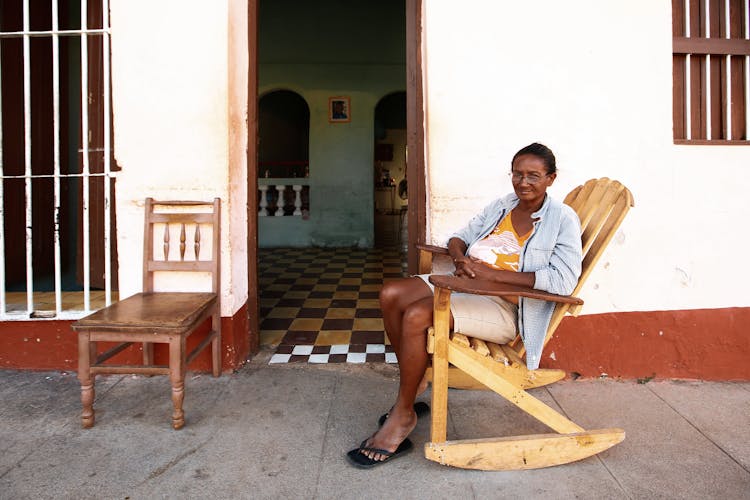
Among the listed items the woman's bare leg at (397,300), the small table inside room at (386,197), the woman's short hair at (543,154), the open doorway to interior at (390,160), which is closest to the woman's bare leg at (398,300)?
the woman's bare leg at (397,300)

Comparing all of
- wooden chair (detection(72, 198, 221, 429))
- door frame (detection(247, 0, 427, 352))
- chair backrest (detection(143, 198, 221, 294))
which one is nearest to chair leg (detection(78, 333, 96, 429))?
wooden chair (detection(72, 198, 221, 429))

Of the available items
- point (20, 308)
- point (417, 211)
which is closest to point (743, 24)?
point (417, 211)

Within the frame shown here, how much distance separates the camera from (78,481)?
168 cm

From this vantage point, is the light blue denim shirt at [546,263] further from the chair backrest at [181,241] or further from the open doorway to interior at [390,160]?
the open doorway to interior at [390,160]

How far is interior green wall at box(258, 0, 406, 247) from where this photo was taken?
7.27 metres

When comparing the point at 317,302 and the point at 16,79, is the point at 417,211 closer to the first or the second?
the point at 317,302

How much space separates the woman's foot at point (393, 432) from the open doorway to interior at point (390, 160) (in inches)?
361

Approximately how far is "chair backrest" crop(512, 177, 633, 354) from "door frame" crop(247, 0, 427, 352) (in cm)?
92

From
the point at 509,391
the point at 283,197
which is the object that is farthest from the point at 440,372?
the point at 283,197

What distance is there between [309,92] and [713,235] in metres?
6.19

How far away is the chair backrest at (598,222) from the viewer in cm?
173

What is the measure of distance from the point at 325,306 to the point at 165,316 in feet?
6.76

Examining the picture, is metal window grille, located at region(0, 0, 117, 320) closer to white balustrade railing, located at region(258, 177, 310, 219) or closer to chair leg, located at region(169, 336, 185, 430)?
chair leg, located at region(169, 336, 185, 430)

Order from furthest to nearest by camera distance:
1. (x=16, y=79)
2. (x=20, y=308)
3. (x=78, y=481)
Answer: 1. (x=16, y=79)
2. (x=20, y=308)
3. (x=78, y=481)
